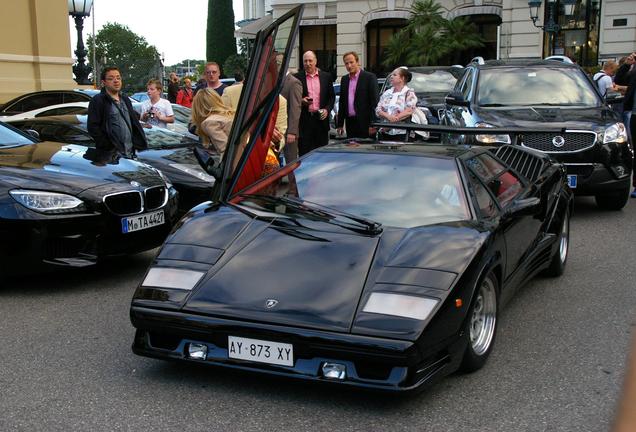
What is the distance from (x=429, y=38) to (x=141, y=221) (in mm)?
29012

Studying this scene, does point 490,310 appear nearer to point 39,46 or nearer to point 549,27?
point 39,46

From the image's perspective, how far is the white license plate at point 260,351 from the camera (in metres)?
3.66

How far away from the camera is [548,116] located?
9.03 meters

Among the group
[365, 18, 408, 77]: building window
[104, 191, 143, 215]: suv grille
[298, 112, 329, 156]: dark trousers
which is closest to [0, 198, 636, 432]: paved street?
[104, 191, 143, 215]: suv grille

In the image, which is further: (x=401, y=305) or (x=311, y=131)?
(x=311, y=131)

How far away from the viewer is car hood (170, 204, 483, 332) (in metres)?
3.76

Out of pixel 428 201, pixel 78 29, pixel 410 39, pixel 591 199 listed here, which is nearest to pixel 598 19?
pixel 410 39

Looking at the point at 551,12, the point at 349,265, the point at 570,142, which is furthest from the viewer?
the point at 551,12

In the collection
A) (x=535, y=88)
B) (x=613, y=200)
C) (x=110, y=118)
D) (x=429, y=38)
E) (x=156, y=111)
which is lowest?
(x=613, y=200)

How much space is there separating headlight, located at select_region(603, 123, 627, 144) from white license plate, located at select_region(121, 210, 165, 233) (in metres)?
5.25

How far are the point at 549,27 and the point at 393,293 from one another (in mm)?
21692

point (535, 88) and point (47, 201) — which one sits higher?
point (535, 88)

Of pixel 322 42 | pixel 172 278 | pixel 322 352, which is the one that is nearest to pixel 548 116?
pixel 172 278

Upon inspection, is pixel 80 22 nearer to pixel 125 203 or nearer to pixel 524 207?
pixel 125 203
